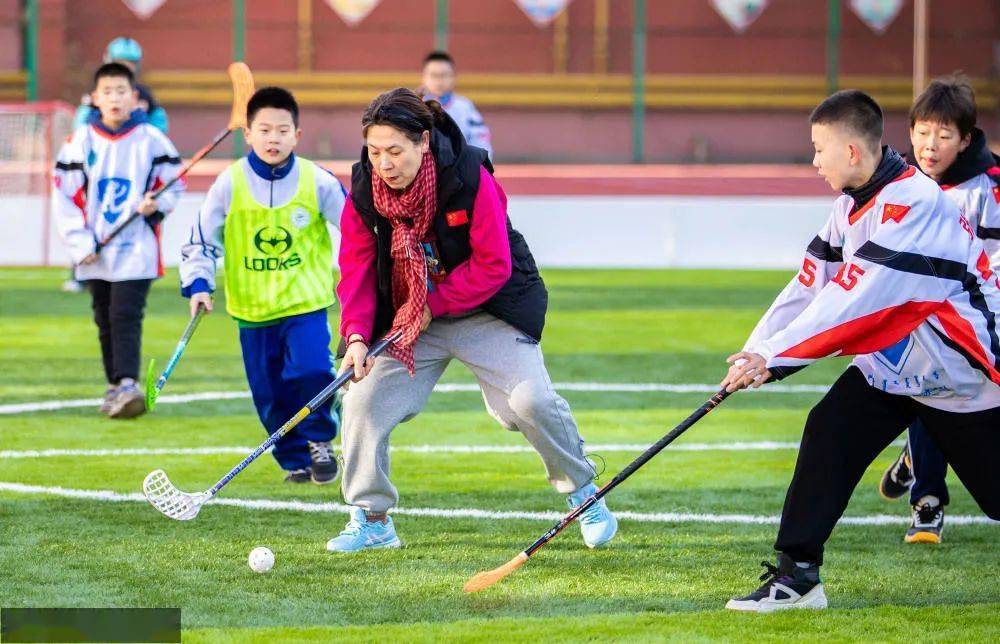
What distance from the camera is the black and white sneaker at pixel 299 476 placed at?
682 cm

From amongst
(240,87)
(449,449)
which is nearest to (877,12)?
(240,87)

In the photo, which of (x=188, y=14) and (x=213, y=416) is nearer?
(x=213, y=416)

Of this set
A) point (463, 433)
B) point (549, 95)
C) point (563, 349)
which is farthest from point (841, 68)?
point (463, 433)

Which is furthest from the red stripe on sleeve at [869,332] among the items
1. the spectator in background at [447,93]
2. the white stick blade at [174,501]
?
the spectator in background at [447,93]

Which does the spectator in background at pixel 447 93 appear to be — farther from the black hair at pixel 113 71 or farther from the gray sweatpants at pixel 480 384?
the gray sweatpants at pixel 480 384

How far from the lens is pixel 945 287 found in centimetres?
462

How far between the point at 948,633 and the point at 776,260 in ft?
40.7

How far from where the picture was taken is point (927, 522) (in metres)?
5.86

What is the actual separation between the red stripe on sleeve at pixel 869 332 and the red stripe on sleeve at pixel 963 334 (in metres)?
0.07

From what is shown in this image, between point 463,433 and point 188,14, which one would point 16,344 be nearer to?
point 463,433

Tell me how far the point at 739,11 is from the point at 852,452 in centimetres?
2262

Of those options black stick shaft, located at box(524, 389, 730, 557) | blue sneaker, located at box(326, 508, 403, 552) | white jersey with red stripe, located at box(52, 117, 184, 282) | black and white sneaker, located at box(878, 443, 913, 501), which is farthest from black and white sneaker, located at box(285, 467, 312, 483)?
black and white sneaker, located at box(878, 443, 913, 501)

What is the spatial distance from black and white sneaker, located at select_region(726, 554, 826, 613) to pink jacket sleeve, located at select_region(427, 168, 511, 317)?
122 centimetres

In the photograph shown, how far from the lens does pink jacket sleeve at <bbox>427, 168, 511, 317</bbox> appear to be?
5.24 m
